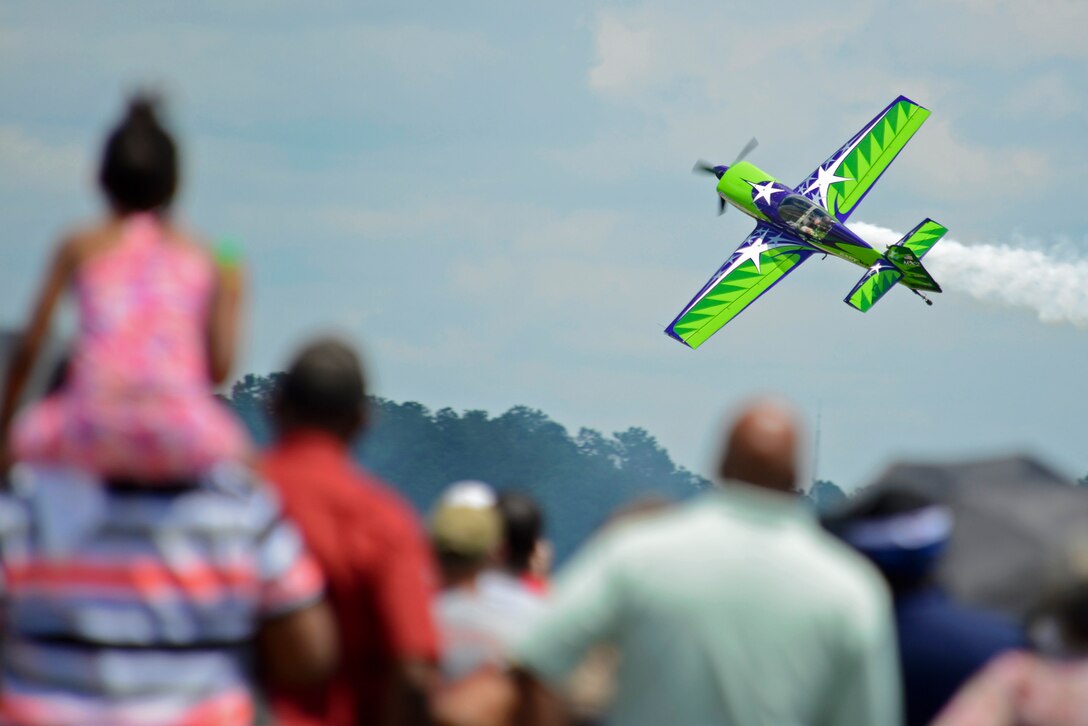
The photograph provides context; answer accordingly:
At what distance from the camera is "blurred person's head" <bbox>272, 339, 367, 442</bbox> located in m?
4.61

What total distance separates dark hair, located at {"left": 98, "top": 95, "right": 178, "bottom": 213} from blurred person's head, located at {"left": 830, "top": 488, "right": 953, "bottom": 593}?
2.37m

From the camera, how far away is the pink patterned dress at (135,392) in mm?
3994

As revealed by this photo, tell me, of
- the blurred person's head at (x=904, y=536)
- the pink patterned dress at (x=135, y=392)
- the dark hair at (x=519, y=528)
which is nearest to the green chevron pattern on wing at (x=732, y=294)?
the dark hair at (x=519, y=528)

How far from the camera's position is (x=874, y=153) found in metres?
41.8

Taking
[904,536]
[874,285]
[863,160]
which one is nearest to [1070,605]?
[904,536]

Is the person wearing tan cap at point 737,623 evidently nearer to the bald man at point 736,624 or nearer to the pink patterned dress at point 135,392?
the bald man at point 736,624

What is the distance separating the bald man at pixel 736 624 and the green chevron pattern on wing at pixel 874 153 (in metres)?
37.1

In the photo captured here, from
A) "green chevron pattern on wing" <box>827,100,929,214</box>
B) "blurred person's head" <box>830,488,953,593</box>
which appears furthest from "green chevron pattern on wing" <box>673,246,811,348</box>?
"blurred person's head" <box>830,488,953,593</box>

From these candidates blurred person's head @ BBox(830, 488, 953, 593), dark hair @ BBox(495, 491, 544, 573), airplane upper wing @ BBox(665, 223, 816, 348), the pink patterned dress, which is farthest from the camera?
airplane upper wing @ BBox(665, 223, 816, 348)

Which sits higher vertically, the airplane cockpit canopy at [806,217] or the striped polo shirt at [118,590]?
the airplane cockpit canopy at [806,217]

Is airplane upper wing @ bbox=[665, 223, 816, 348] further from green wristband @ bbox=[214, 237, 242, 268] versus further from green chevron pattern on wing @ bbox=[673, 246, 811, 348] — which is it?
green wristband @ bbox=[214, 237, 242, 268]

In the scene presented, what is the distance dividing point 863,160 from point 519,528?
37356mm

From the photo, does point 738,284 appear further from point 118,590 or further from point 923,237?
point 118,590

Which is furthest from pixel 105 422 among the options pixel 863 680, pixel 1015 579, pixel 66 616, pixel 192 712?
pixel 1015 579
